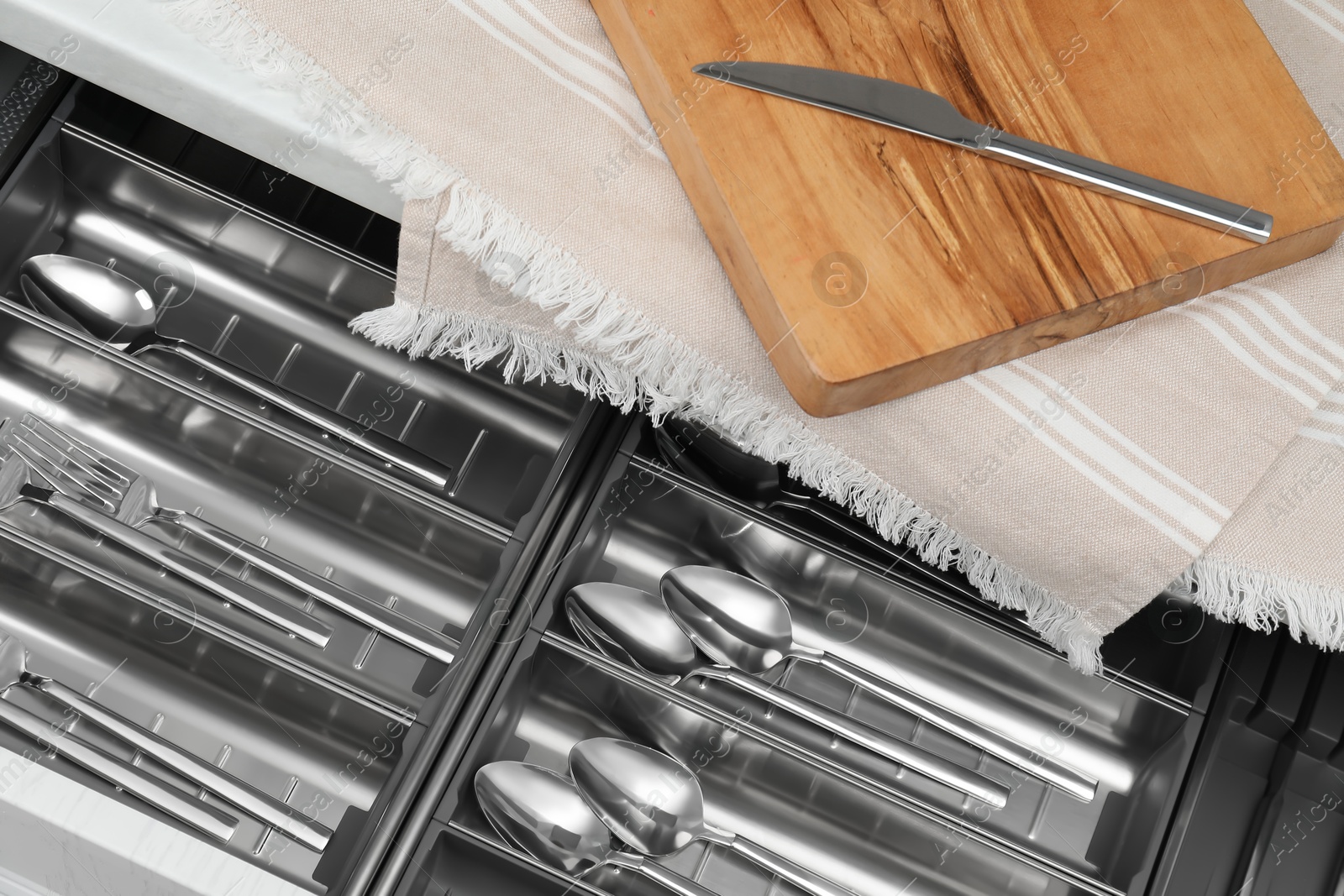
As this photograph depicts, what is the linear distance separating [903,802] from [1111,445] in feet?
0.89

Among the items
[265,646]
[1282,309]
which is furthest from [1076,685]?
[265,646]

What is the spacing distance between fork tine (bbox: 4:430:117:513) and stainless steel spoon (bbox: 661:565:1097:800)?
0.42m

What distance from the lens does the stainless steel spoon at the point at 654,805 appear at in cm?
67

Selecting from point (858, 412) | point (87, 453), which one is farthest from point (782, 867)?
point (87, 453)

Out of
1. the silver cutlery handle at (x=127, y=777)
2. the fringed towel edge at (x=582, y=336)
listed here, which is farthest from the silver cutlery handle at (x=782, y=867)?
the silver cutlery handle at (x=127, y=777)

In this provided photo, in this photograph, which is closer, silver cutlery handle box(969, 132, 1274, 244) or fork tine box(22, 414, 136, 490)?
silver cutlery handle box(969, 132, 1274, 244)

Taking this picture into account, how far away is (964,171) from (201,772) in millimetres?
614

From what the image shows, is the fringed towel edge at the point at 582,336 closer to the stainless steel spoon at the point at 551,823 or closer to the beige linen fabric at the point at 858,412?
the beige linen fabric at the point at 858,412

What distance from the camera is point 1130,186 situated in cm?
58

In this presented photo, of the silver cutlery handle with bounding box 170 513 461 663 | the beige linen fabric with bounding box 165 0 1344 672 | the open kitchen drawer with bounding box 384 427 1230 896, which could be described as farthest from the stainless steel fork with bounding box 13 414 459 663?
the beige linen fabric with bounding box 165 0 1344 672

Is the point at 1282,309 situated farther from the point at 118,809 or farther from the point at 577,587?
the point at 118,809

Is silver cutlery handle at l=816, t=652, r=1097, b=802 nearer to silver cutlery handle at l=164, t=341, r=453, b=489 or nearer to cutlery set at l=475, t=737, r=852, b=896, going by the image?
cutlery set at l=475, t=737, r=852, b=896

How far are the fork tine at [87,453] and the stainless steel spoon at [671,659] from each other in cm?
33

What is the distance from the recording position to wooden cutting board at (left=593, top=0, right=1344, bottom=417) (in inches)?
21.7
